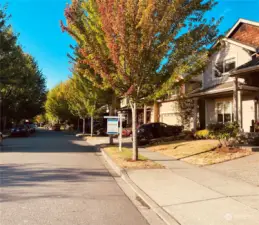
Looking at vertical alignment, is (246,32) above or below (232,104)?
above

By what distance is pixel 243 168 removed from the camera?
998 cm

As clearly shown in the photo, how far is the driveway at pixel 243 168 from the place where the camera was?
870 cm

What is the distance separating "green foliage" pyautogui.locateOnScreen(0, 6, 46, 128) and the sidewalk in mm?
16358

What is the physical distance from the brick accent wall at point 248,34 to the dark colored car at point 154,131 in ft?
26.5

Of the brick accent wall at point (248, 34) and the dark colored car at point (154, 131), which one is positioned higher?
the brick accent wall at point (248, 34)

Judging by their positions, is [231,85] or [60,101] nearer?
[231,85]

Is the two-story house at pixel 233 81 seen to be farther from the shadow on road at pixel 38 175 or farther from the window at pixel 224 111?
the shadow on road at pixel 38 175

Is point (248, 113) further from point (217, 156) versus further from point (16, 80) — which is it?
point (16, 80)

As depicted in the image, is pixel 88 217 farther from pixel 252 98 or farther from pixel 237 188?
pixel 252 98

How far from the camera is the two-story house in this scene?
1722 cm

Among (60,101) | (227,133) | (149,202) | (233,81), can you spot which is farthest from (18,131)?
(149,202)

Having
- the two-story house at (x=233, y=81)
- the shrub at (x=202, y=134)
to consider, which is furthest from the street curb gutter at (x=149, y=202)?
the shrub at (x=202, y=134)

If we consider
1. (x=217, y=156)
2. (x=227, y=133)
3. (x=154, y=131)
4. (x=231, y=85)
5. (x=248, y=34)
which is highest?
(x=248, y=34)

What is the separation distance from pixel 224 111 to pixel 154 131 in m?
5.37
